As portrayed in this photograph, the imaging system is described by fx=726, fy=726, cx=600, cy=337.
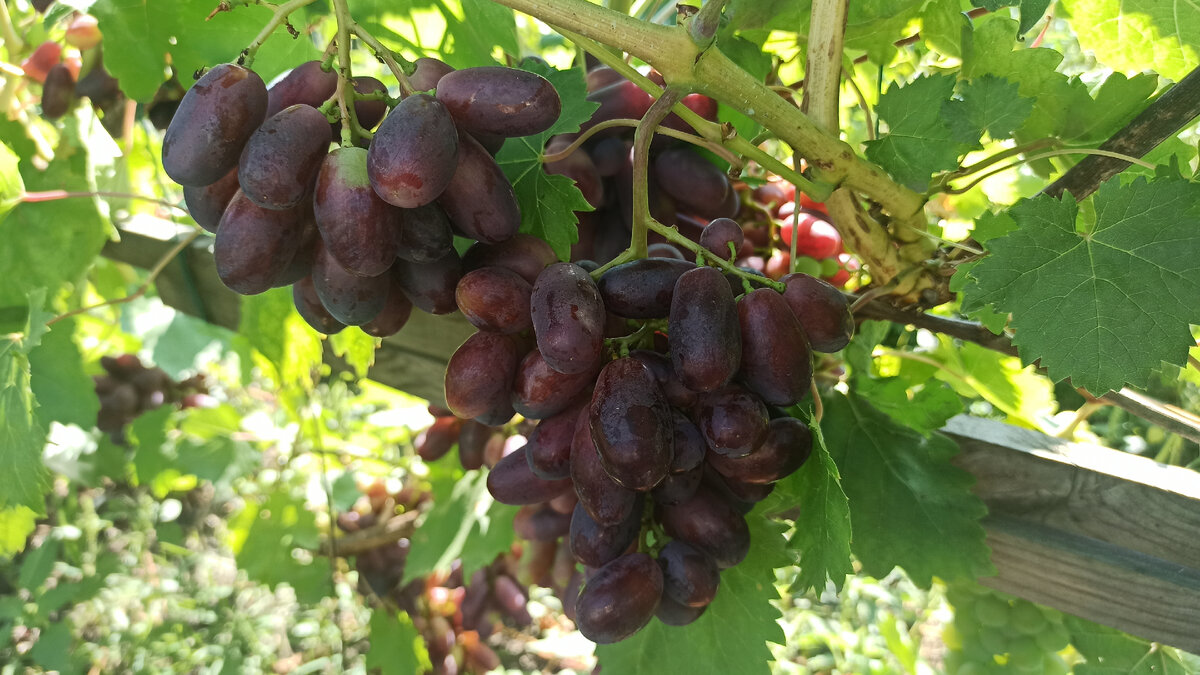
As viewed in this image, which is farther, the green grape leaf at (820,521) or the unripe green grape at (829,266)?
the unripe green grape at (829,266)

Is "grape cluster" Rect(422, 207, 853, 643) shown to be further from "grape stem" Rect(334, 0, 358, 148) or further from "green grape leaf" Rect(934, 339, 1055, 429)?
"green grape leaf" Rect(934, 339, 1055, 429)

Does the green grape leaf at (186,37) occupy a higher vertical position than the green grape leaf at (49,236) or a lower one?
higher

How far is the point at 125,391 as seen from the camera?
1.65 m

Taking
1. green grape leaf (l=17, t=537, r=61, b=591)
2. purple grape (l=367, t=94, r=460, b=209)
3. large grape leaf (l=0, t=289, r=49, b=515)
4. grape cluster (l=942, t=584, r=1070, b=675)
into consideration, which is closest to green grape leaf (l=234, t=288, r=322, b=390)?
large grape leaf (l=0, t=289, r=49, b=515)

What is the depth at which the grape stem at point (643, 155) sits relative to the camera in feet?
1.74

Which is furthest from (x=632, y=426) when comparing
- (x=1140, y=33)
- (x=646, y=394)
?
(x=1140, y=33)

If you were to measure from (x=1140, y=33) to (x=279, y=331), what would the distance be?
3.27 ft

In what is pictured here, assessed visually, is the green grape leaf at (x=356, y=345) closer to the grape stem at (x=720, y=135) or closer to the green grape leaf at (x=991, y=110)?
the grape stem at (x=720, y=135)

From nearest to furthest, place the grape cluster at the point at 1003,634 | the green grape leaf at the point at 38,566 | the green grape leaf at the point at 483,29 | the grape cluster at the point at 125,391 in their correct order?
the green grape leaf at the point at 483,29 < the grape cluster at the point at 1003,634 < the grape cluster at the point at 125,391 < the green grape leaf at the point at 38,566

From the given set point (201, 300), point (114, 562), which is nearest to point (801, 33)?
point (201, 300)

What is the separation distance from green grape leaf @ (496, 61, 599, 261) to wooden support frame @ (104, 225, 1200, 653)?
470 millimetres

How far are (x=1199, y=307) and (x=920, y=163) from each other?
0.22m

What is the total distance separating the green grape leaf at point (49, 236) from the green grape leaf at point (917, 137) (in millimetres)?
1072

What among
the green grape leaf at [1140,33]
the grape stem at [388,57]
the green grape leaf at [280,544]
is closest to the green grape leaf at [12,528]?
the green grape leaf at [280,544]
